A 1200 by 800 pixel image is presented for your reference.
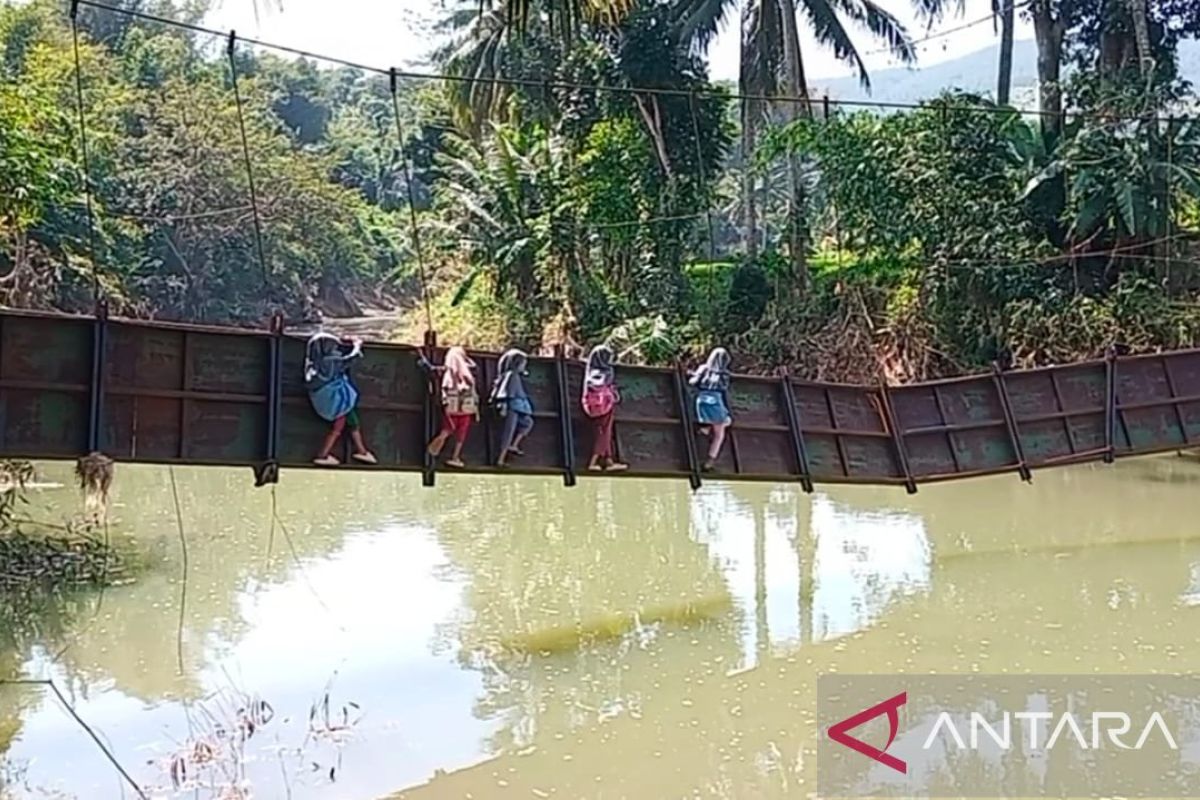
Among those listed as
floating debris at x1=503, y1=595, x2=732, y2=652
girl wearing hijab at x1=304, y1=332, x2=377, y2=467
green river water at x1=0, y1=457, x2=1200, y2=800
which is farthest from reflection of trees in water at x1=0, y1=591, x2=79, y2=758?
floating debris at x1=503, y1=595, x2=732, y2=652

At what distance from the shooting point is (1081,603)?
382 inches

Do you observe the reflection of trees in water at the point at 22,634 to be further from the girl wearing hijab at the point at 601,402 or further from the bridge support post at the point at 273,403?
the girl wearing hijab at the point at 601,402

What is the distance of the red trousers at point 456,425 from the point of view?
7.67 meters

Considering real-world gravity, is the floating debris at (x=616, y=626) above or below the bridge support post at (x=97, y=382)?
below

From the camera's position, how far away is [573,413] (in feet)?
27.9

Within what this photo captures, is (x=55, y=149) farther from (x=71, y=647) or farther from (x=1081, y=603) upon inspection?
(x=1081, y=603)

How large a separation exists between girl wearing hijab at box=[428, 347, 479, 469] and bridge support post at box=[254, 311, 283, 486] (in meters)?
1.06

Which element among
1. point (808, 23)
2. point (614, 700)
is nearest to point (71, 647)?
point (614, 700)

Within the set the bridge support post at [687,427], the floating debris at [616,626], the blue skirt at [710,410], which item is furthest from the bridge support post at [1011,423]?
the bridge support post at [687,427]

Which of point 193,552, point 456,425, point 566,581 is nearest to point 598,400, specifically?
point 456,425

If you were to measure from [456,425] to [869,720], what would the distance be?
3397 millimetres

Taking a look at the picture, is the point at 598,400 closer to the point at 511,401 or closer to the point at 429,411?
the point at 511,401

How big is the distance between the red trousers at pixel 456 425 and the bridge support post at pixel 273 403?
3.64 feet

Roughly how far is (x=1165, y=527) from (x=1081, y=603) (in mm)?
3590
